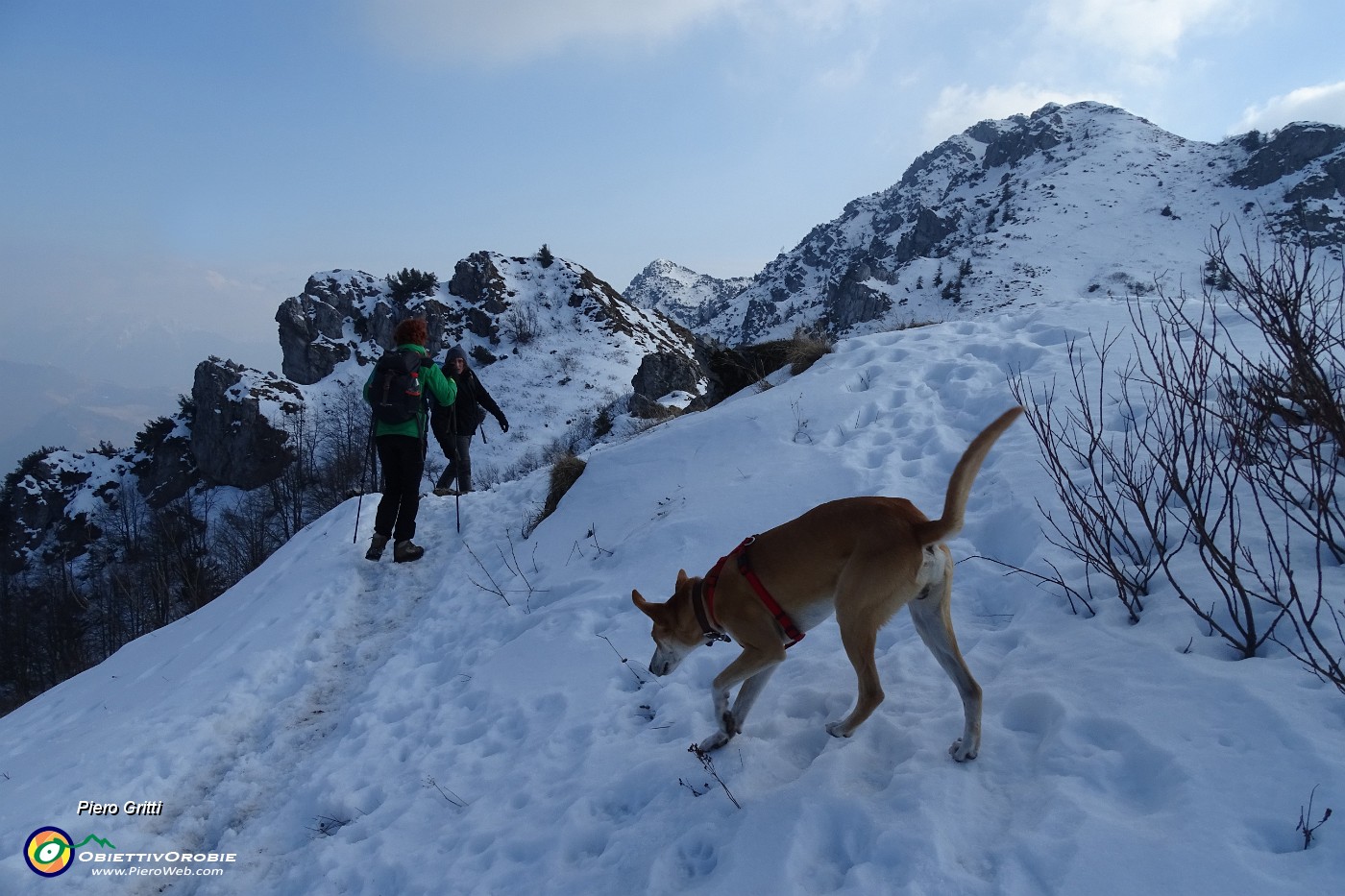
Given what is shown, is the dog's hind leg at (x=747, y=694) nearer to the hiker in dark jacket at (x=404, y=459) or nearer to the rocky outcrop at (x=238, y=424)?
the hiker in dark jacket at (x=404, y=459)

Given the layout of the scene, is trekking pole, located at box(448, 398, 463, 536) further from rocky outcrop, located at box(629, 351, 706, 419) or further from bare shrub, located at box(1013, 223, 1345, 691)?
rocky outcrop, located at box(629, 351, 706, 419)

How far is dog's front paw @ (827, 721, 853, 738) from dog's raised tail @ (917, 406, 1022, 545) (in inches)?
41.4

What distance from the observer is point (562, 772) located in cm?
375

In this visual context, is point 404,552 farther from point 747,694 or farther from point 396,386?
point 747,694

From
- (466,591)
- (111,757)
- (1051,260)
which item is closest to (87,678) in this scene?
(111,757)

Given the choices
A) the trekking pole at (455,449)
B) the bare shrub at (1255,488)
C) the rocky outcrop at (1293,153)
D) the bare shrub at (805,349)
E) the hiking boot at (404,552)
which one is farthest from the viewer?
the rocky outcrop at (1293,153)

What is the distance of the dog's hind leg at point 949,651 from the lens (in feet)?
9.27

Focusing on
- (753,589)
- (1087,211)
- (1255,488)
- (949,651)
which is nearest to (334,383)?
(753,589)

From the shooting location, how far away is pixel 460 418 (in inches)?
432

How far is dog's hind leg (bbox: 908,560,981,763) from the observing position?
2.83m

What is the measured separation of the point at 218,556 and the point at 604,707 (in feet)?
151

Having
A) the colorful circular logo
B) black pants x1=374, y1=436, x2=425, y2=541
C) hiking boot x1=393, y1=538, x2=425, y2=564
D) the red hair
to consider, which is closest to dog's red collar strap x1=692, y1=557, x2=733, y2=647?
the colorful circular logo

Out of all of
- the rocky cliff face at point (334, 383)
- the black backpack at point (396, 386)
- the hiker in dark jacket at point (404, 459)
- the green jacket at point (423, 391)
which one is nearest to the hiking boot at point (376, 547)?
the hiker in dark jacket at point (404, 459)

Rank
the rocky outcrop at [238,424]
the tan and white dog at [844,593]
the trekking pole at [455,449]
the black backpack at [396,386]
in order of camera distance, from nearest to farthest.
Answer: the tan and white dog at [844,593] < the black backpack at [396,386] < the trekking pole at [455,449] < the rocky outcrop at [238,424]
